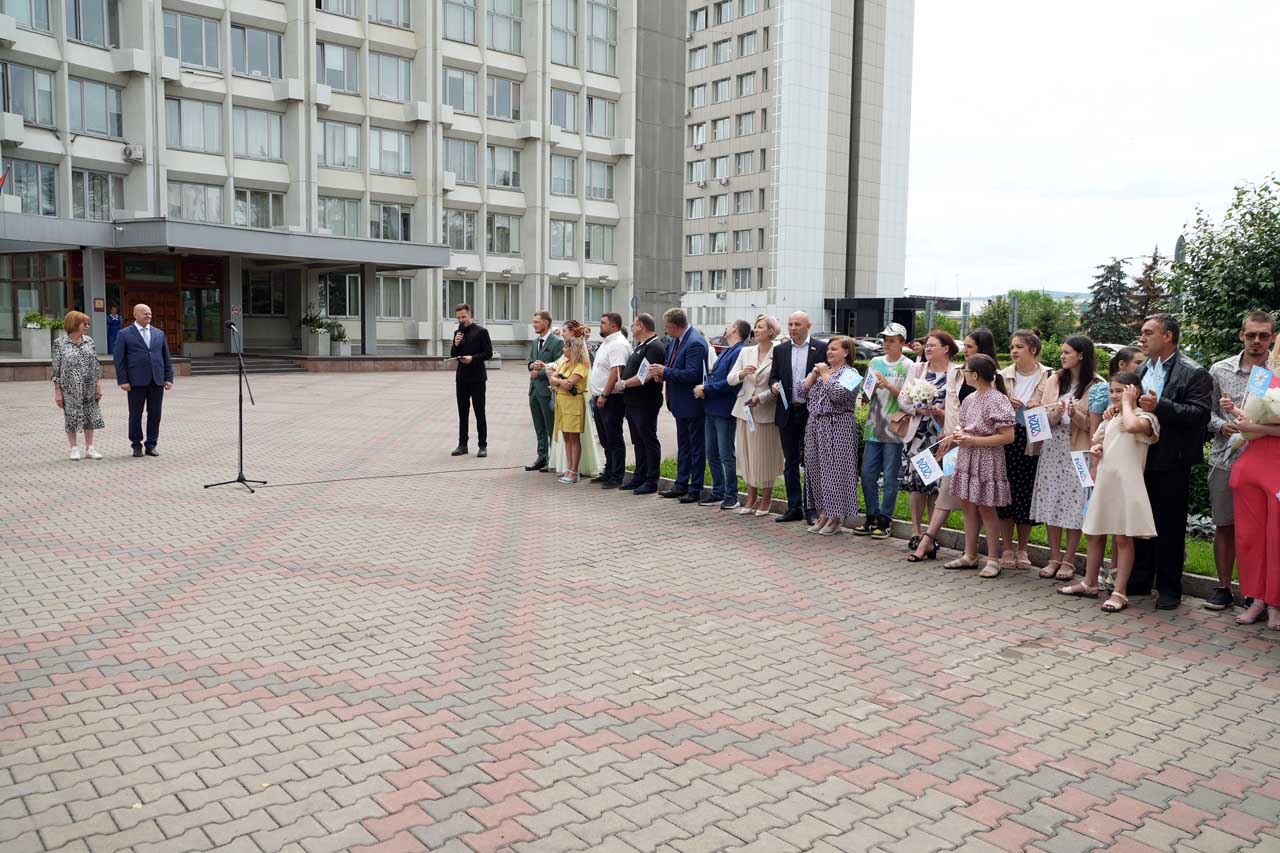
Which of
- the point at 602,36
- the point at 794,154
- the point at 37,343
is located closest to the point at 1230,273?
the point at 37,343

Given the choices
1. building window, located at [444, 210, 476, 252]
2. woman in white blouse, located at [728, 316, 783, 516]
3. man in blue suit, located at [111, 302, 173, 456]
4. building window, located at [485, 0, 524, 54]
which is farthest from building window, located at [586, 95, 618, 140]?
woman in white blouse, located at [728, 316, 783, 516]

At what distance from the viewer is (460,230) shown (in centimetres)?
4834

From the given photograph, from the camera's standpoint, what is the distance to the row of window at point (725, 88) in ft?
257

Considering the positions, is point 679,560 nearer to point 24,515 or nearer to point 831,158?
point 24,515

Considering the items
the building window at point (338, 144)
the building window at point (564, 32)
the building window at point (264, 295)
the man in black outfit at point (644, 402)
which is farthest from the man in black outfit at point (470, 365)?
the building window at point (564, 32)

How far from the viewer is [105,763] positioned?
173 inches

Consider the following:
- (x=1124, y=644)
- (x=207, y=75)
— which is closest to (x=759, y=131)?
(x=207, y=75)

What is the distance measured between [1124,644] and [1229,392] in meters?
2.18

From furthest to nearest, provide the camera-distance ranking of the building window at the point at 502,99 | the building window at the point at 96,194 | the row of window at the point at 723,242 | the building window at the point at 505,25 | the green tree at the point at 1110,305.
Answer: the row of window at the point at 723,242, the green tree at the point at 1110,305, the building window at the point at 502,99, the building window at the point at 505,25, the building window at the point at 96,194

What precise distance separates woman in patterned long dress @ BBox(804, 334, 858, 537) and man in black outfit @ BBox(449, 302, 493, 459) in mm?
5769

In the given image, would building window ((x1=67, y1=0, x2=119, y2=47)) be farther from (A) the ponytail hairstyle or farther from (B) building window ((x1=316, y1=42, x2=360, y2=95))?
(A) the ponytail hairstyle

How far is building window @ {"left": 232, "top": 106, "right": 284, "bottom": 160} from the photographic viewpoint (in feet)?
131

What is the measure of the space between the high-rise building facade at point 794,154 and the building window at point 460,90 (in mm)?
35340

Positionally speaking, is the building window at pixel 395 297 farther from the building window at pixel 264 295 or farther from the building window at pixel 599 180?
the building window at pixel 599 180
